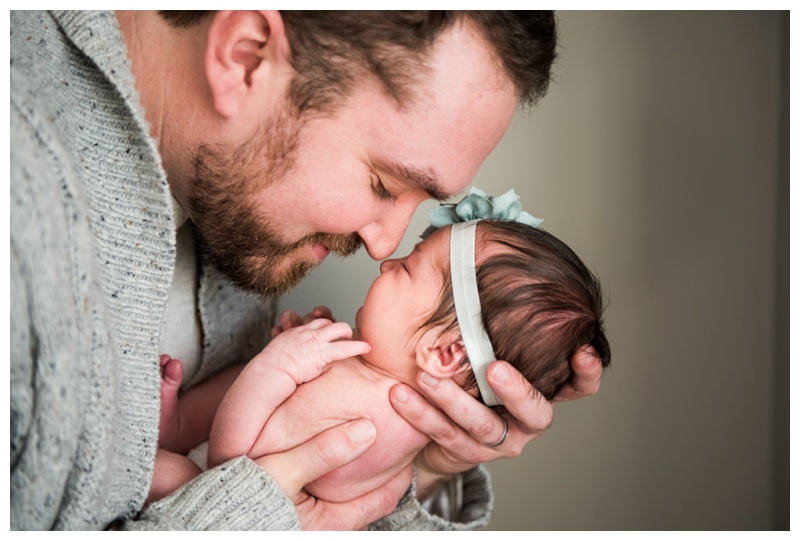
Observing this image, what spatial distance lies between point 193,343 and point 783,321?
1.43 metres

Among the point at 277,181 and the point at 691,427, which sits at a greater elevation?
the point at 277,181

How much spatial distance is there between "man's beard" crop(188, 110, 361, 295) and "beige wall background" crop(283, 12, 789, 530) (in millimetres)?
590

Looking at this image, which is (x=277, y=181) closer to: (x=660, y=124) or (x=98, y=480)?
A: (x=98, y=480)

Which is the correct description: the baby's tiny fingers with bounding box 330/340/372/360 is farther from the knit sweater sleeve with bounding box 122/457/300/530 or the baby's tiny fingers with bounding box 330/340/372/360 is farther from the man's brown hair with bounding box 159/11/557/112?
the man's brown hair with bounding box 159/11/557/112

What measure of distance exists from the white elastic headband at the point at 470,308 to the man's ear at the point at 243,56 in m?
0.44

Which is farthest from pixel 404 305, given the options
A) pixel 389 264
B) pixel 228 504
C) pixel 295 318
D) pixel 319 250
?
pixel 228 504

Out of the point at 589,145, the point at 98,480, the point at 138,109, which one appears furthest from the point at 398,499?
the point at 589,145

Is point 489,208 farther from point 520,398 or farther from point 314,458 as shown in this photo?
point 314,458

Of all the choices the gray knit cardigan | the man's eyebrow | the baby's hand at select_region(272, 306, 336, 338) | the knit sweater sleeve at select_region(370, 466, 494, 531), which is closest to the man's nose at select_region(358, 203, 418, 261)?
the man's eyebrow

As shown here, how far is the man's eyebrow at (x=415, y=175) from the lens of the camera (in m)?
1.25

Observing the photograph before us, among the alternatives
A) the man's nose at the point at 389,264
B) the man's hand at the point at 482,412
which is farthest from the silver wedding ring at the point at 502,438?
the man's nose at the point at 389,264

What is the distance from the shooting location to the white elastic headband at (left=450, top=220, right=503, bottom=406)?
1332 mm

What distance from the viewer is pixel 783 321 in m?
1.85

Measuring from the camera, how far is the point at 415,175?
1262mm
